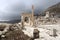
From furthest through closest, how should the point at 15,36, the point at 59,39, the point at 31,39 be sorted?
the point at 15,36 → the point at 31,39 → the point at 59,39

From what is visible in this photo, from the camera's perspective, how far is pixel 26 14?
21891mm

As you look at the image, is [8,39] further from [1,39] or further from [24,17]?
[24,17]

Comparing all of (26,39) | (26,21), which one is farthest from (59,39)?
(26,21)

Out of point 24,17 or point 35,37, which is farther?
point 24,17

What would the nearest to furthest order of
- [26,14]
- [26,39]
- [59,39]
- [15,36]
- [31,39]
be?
[59,39] → [31,39] → [26,39] → [15,36] → [26,14]

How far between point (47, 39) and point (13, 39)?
104 inches

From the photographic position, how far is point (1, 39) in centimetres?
865

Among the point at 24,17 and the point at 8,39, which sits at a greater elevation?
the point at 24,17

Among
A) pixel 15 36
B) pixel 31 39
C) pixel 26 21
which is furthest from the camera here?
pixel 26 21

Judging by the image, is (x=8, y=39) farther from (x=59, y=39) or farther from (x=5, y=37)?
(x=59, y=39)

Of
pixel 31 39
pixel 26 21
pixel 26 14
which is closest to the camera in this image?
pixel 31 39

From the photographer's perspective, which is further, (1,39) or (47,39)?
(1,39)

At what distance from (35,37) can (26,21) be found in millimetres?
15846

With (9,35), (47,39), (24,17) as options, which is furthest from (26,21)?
(47,39)
